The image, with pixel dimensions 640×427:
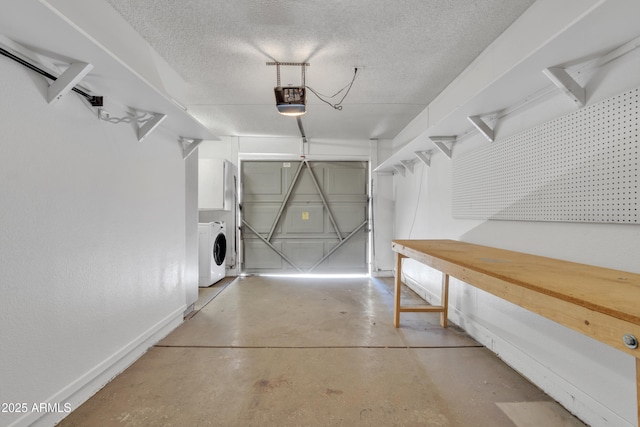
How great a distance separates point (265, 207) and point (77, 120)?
3.29 metres

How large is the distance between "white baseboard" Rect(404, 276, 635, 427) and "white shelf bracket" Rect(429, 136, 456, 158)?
1.62 meters

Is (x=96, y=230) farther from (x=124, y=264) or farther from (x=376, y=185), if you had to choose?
(x=376, y=185)

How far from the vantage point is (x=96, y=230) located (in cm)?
159

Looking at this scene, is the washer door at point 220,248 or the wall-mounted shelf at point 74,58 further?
the washer door at point 220,248

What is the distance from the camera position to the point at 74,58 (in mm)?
1217

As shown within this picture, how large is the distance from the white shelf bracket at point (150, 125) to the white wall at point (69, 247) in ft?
0.21

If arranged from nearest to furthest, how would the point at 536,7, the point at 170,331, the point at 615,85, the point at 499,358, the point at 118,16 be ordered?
the point at 615,85 → the point at 536,7 → the point at 118,16 → the point at 499,358 → the point at 170,331

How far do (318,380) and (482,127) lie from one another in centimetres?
221

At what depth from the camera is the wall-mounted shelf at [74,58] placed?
0.97 m

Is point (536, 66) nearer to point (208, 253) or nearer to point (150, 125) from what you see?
point (150, 125)

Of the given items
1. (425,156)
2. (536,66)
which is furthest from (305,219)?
(536,66)

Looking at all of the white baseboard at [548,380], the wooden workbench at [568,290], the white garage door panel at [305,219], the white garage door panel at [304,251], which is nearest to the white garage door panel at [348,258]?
the white garage door panel at [304,251]

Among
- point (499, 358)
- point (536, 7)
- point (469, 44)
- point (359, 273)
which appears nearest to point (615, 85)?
point (536, 7)

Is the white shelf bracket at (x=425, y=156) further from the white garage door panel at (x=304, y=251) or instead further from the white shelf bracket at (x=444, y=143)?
the white garage door panel at (x=304, y=251)
